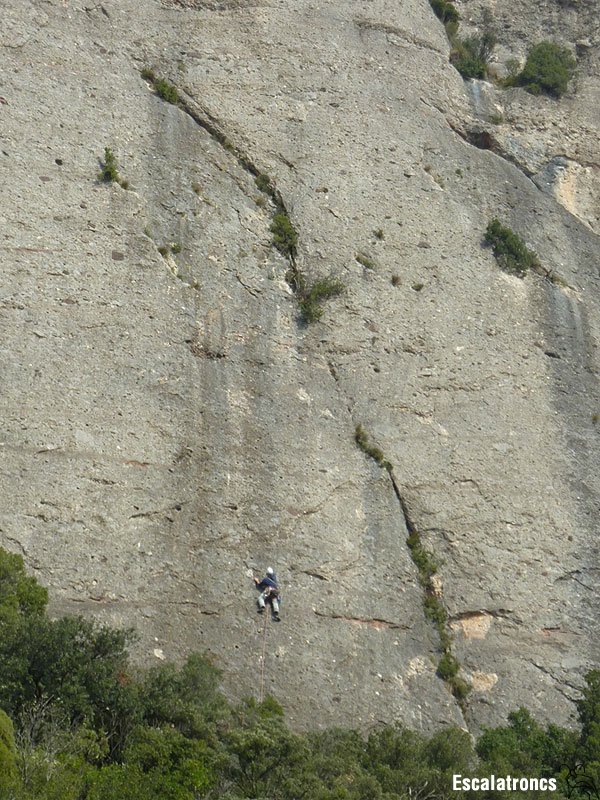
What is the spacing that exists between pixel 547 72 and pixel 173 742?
57.8ft

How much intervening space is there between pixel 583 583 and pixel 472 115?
10436 millimetres

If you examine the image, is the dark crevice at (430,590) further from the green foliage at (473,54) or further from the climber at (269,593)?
the green foliage at (473,54)

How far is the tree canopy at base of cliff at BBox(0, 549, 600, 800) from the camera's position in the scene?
13.0m

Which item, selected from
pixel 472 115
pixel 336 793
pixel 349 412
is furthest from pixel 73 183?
pixel 336 793

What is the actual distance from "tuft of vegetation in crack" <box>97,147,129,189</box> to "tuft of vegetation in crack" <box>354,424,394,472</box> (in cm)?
556

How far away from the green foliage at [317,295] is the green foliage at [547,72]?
8068 millimetres

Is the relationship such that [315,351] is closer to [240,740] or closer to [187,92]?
[187,92]

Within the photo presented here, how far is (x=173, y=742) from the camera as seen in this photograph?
13.6 metres

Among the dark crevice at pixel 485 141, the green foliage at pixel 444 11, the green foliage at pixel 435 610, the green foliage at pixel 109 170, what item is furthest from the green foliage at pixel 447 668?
the green foliage at pixel 444 11

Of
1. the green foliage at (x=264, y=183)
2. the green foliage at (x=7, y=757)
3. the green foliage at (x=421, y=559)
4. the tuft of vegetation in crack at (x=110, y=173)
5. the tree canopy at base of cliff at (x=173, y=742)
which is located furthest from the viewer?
the green foliage at (x=264, y=183)

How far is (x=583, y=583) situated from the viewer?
18.3 metres

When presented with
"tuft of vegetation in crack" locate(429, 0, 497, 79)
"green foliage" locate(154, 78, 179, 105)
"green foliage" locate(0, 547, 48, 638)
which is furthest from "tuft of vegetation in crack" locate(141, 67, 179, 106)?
"green foliage" locate(0, 547, 48, 638)

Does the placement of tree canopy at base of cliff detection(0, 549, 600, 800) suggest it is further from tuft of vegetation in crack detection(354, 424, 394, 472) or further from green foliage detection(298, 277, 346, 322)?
green foliage detection(298, 277, 346, 322)

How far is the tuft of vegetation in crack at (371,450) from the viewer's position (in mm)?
18734
